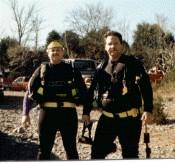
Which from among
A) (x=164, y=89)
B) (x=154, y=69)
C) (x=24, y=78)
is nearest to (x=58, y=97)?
(x=24, y=78)

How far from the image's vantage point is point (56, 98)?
287 centimetres

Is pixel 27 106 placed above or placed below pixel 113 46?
below

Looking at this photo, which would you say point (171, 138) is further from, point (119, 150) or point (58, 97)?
point (58, 97)

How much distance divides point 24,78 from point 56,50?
26 centimetres

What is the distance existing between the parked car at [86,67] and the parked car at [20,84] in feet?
0.88

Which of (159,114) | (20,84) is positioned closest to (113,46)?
(20,84)

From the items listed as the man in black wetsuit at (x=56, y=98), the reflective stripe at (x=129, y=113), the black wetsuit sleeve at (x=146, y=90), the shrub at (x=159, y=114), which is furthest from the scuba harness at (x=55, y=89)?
the shrub at (x=159, y=114)

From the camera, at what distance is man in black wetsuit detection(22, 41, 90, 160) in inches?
113

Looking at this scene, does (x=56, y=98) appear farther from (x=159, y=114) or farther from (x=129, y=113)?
(x=159, y=114)

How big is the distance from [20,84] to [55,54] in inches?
11.2

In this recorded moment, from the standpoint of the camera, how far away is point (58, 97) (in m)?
2.87

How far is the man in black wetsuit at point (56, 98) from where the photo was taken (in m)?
2.86

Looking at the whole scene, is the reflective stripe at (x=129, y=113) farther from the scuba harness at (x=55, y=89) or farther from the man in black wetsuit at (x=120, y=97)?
the scuba harness at (x=55, y=89)

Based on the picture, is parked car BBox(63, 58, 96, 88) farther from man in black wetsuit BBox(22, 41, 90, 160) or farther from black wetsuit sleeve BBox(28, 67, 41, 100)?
black wetsuit sleeve BBox(28, 67, 41, 100)
